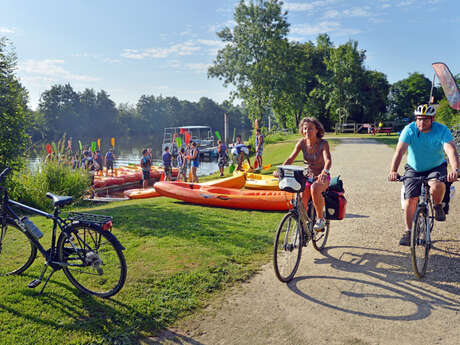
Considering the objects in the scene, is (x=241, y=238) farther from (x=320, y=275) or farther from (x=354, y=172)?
(x=354, y=172)

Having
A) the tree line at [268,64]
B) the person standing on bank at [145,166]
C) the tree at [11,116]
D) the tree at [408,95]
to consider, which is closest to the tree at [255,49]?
the tree line at [268,64]

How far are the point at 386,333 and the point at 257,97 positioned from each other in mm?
30536

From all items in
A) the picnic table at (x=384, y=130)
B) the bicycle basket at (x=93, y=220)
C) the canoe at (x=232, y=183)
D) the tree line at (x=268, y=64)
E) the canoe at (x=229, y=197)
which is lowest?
the canoe at (x=229, y=197)

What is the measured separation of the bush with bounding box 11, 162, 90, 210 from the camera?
31.8ft

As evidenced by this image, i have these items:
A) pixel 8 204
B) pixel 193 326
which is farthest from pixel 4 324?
pixel 193 326

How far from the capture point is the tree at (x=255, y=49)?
30.8m

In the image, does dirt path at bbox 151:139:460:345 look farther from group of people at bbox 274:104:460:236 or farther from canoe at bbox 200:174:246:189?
canoe at bbox 200:174:246:189

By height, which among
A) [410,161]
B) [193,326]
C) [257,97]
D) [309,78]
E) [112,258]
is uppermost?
[309,78]

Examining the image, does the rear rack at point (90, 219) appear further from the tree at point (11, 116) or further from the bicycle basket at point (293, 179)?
the tree at point (11, 116)

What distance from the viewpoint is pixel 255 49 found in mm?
31328

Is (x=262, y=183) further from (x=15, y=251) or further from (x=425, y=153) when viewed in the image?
(x=15, y=251)

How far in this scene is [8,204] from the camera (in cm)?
378

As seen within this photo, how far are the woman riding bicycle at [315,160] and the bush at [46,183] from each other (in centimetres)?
803

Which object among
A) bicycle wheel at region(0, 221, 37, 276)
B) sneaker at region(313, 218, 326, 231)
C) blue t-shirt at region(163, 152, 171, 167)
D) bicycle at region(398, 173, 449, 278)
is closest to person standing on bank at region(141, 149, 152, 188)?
blue t-shirt at region(163, 152, 171, 167)
